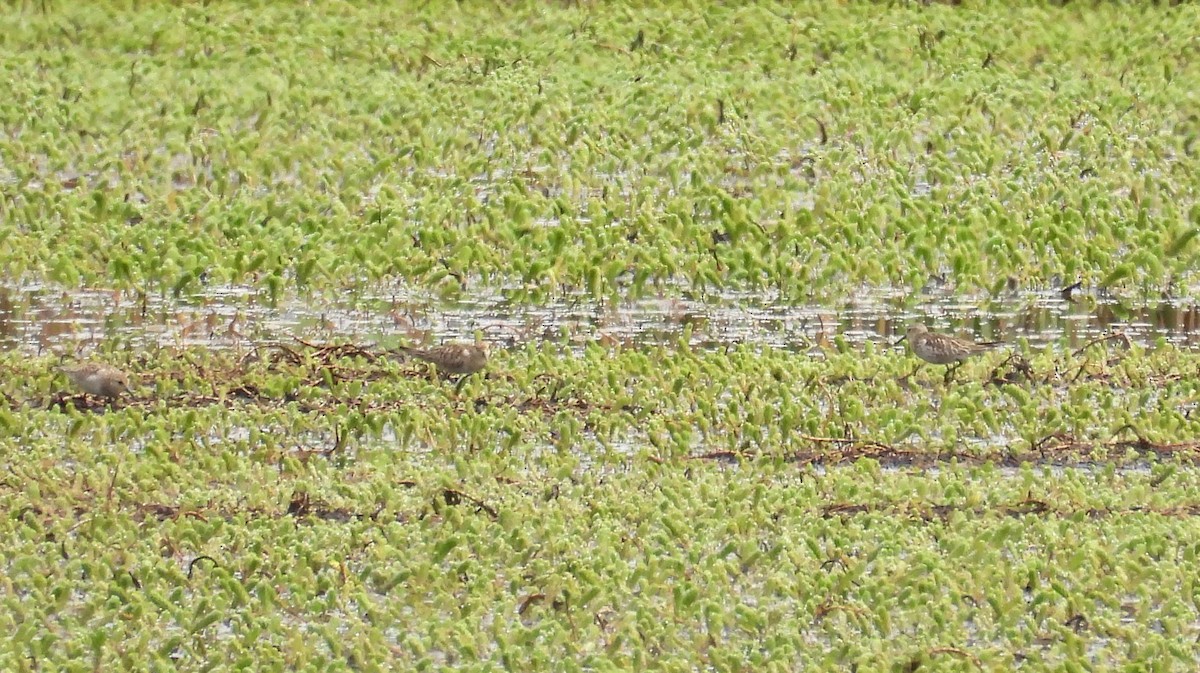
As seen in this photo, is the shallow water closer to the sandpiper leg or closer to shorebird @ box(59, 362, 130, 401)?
the sandpiper leg

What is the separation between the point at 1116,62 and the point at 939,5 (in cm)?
187

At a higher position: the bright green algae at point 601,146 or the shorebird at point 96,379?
Result: the shorebird at point 96,379

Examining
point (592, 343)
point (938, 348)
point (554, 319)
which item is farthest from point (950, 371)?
point (554, 319)

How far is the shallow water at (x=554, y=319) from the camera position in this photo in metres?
10.7

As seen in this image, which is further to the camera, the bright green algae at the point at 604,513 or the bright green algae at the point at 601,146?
the bright green algae at the point at 601,146

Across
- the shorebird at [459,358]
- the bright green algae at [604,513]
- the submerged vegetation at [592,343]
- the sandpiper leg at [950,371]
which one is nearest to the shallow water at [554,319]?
the submerged vegetation at [592,343]

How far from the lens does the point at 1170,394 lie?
9758 mm

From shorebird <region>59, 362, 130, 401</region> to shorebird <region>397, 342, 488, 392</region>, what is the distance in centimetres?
117

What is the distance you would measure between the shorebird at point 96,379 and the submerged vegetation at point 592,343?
0.26 ft

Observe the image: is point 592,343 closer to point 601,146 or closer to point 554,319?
point 554,319

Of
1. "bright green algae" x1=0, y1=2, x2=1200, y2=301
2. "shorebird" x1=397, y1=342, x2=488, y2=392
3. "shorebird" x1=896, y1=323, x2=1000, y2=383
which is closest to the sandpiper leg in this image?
"shorebird" x1=896, y1=323, x2=1000, y2=383

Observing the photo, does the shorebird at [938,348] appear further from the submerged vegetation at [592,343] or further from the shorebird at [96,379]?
the shorebird at [96,379]

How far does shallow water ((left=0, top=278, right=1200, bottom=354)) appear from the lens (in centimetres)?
1070

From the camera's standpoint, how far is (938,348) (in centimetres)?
985
